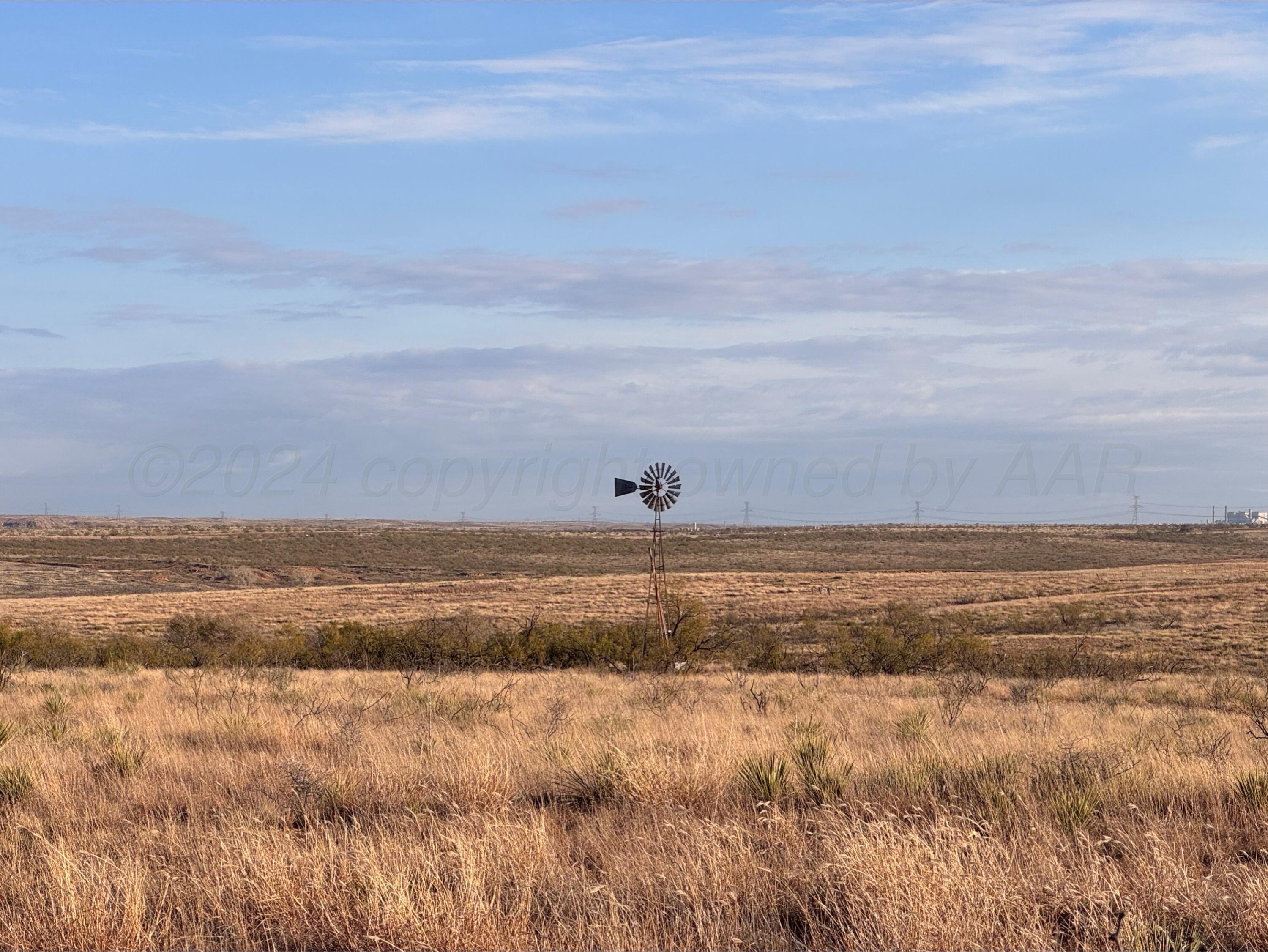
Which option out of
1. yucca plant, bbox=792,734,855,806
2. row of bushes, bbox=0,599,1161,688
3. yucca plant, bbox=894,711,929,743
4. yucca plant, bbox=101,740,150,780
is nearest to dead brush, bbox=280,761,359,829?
yucca plant, bbox=101,740,150,780

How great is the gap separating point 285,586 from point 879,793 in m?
70.5

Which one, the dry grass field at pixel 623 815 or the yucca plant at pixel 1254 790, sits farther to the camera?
the yucca plant at pixel 1254 790

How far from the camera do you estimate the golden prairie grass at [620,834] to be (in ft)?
14.1

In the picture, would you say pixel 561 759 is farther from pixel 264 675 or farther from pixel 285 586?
pixel 285 586

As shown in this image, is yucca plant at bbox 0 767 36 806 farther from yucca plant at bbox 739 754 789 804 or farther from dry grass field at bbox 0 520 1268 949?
yucca plant at bbox 739 754 789 804

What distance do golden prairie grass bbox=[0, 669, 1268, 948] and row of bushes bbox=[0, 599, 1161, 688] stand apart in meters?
13.3

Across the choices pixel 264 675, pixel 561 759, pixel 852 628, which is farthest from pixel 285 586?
pixel 561 759

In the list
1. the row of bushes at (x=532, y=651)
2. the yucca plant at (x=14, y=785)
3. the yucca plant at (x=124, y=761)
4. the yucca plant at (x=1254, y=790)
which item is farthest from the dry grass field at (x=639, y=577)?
the yucca plant at (x=14, y=785)

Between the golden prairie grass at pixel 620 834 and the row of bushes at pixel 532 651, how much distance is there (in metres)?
13.3

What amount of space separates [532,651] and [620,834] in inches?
801

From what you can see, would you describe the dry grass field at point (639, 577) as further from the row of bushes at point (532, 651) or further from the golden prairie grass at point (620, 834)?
the golden prairie grass at point (620, 834)

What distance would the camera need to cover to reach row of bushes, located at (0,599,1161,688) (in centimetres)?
2478

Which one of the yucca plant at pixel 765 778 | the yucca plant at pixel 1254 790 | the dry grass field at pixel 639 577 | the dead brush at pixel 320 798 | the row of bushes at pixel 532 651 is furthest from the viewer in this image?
the dry grass field at pixel 639 577

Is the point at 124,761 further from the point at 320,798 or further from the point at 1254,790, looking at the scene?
the point at 1254,790
